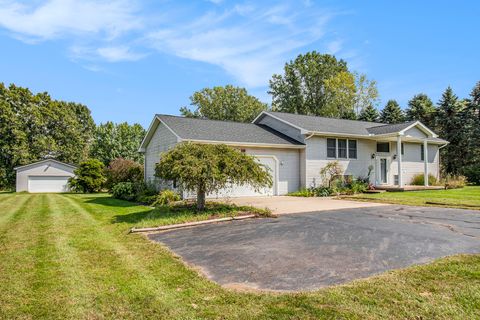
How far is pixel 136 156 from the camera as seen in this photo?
35.7m

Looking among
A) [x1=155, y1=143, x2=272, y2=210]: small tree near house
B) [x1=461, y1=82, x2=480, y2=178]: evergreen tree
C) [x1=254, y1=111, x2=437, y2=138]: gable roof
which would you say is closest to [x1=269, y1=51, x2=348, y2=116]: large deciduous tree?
[x1=461, y1=82, x2=480, y2=178]: evergreen tree

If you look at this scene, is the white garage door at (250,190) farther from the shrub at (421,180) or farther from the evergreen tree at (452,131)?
the evergreen tree at (452,131)

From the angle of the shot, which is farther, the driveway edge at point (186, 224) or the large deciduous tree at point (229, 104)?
the large deciduous tree at point (229, 104)

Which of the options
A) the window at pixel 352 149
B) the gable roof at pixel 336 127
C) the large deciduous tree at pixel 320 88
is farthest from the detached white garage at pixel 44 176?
the large deciduous tree at pixel 320 88

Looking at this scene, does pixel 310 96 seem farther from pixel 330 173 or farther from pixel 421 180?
pixel 330 173

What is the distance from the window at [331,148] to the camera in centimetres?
1889

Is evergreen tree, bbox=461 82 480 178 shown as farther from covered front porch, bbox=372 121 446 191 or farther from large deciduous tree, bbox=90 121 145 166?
large deciduous tree, bbox=90 121 145 166

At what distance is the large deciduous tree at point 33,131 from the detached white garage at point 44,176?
520cm

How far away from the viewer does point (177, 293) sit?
3879mm

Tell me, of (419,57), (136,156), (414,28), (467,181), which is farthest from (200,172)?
(136,156)

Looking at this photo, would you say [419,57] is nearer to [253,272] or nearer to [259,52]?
[259,52]

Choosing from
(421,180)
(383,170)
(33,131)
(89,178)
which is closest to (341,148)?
(383,170)

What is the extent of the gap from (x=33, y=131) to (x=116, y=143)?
992 centimetres

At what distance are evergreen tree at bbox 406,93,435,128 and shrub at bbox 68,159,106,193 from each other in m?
30.8
